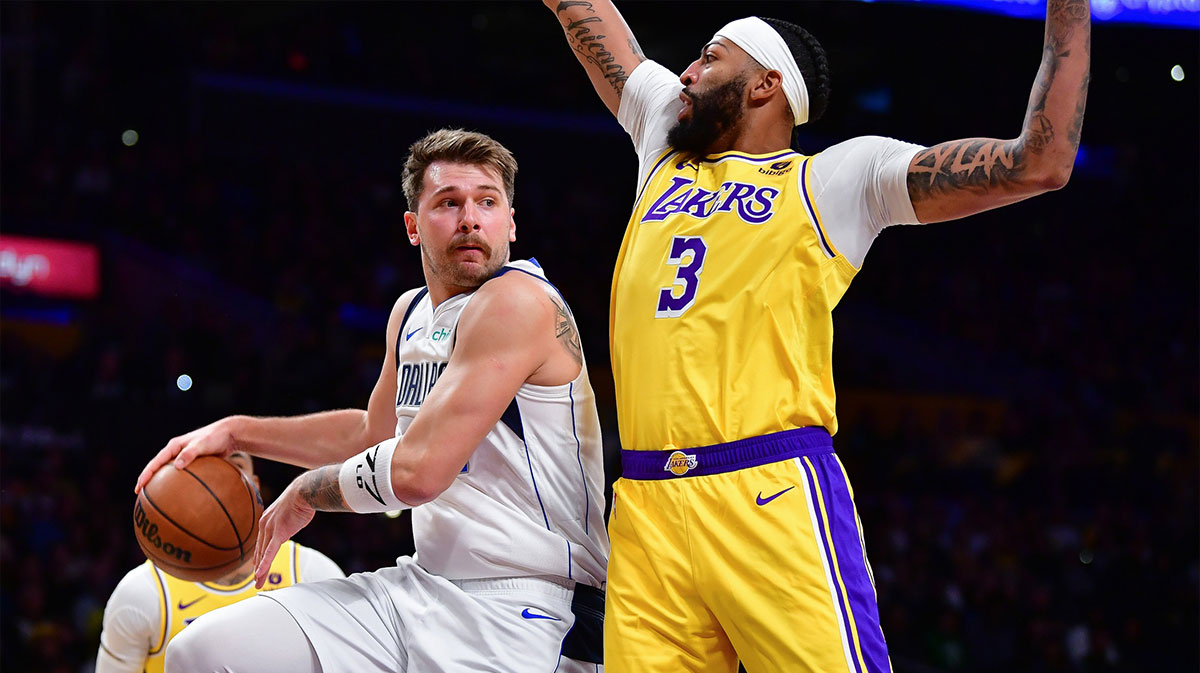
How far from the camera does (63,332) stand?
43.6ft

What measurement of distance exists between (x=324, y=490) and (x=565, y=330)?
0.83 meters

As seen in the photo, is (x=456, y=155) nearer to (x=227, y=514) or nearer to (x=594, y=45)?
(x=594, y=45)

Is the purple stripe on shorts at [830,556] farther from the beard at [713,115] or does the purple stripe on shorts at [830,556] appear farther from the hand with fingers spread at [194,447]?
the hand with fingers spread at [194,447]

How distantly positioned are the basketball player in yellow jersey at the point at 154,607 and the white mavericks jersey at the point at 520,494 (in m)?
1.51

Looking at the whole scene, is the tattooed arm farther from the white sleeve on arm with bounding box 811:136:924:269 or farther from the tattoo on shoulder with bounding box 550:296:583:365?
the tattoo on shoulder with bounding box 550:296:583:365

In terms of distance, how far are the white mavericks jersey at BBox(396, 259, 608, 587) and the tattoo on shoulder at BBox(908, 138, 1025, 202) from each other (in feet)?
3.85

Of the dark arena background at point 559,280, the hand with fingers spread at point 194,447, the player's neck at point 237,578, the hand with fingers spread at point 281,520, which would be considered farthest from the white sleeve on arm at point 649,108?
the dark arena background at point 559,280

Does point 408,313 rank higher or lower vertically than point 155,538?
higher

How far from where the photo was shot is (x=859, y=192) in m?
3.05

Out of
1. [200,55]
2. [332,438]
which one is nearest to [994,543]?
Answer: [332,438]

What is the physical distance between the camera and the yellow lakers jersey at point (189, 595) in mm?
4738

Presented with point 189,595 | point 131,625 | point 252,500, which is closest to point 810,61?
point 252,500

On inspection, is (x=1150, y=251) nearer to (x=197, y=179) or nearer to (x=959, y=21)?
(x=959, y=21)

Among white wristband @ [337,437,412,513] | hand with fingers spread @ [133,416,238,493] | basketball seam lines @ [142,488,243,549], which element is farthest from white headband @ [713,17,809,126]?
basketball seam lines @ [142,488,243,549]
